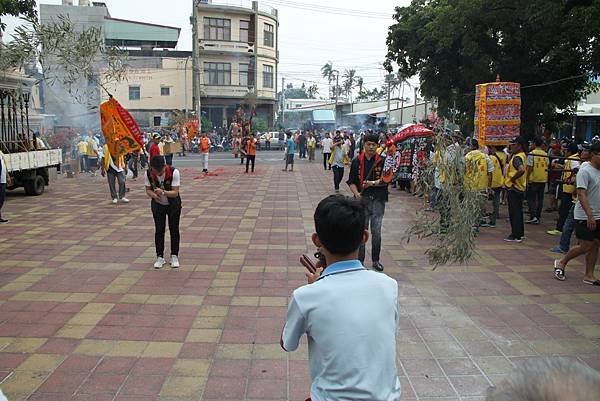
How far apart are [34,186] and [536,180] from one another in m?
11.5

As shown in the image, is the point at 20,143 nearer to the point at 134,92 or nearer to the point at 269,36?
the point at 134,92

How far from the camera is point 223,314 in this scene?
198 inches

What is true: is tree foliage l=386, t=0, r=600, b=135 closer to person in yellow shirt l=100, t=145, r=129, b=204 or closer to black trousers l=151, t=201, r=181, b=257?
black trousers l=151, t=201, r=181, b=257

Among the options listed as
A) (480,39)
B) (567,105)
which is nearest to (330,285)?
(480,39)

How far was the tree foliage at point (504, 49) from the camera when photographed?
1057 centimetres

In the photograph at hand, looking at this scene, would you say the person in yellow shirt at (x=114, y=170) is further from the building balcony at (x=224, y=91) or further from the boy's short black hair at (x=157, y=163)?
the building balcony at (x=224, y=91)

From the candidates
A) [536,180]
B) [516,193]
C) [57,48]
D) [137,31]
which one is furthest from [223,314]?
[137,31]

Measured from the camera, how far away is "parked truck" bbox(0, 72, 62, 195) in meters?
12.4

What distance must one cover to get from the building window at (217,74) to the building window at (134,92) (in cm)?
536

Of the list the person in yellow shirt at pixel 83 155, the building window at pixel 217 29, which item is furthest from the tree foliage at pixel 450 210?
the building window at pixel 217 29

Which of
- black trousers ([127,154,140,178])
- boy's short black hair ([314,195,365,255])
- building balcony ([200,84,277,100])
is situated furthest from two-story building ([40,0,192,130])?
boy's short black hair ([314,195,365,255])

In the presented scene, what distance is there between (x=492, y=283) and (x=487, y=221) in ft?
12.5

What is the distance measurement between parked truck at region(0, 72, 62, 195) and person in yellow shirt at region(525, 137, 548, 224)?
11106 mm

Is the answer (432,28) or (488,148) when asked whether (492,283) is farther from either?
(432,28)
